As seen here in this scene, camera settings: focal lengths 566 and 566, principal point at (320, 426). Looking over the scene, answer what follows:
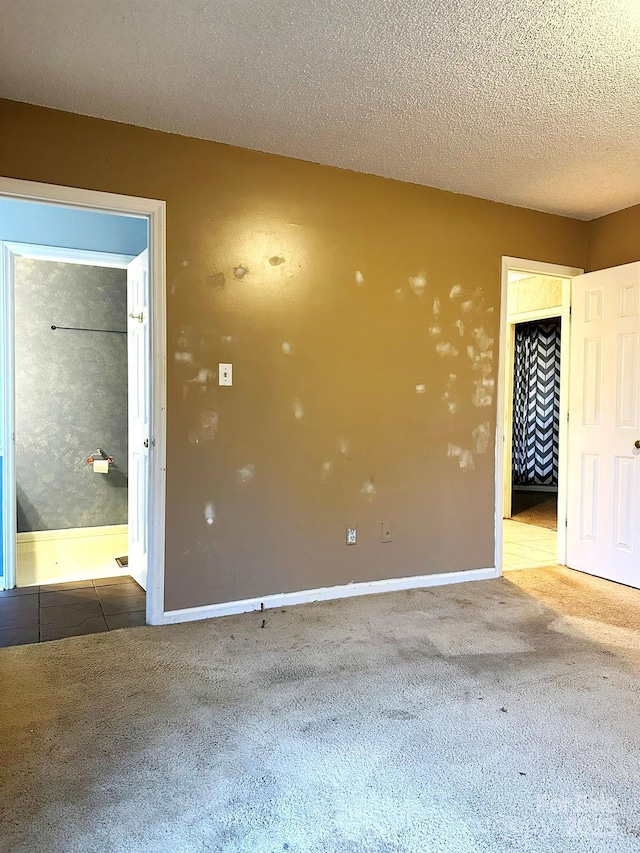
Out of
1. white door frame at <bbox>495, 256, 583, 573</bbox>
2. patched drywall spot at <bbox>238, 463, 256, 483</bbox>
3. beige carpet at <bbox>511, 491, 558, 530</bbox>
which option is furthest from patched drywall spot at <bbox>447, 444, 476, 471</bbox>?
beige carpet at <bbox>511, 491, 558, 530</bbox>

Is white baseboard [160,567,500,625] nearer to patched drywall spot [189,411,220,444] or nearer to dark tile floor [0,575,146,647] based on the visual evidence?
dark tile floor [0,575,146,647]

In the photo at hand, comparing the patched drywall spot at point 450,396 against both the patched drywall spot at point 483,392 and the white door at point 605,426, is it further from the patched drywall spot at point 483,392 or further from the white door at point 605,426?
the white door at point 605,426

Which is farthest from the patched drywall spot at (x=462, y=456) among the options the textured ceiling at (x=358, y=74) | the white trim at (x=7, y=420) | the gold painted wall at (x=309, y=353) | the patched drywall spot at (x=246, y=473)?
the white trim at (x=7, y=420)

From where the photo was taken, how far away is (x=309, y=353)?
10.6 feet

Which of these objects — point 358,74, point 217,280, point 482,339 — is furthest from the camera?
point 482,339

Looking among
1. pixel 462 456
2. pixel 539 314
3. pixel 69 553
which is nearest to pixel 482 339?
pixel 462 456

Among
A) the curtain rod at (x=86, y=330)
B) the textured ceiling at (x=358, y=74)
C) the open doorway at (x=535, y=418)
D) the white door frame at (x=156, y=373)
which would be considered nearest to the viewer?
the textured ceiling at (x=358, y=74)

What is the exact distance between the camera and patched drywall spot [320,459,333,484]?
3291mm

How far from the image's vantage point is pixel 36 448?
4555mm

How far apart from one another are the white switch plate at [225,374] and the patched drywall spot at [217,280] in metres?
0.42

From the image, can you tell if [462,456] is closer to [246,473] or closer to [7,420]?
[246,473]

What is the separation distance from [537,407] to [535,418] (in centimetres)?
15

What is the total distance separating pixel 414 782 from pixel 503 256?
10.5ft

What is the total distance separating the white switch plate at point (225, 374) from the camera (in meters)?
3.01
